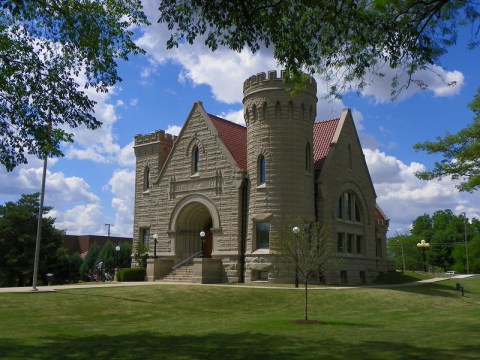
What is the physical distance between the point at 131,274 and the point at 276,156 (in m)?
12.7

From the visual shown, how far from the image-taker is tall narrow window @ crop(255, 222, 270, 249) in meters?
31.5

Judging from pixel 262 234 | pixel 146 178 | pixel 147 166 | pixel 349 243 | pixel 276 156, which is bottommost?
pixel 349 243

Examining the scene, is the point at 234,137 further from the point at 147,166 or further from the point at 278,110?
the point at 147,166

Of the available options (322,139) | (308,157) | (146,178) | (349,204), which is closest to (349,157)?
(322,139)

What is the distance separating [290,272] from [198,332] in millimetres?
16211

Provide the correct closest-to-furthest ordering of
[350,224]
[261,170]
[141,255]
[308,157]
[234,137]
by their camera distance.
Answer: [261,170] < [308,157] < [350,224] < [234,137] < [141,255]

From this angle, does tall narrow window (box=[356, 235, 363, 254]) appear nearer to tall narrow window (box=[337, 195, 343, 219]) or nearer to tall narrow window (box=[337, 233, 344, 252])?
tall narrow window (box=[337, 233, 344, 252])

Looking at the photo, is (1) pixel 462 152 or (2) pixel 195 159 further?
(2) pixel 195 159

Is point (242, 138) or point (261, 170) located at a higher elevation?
point (242, 138)

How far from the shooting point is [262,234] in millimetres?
31766

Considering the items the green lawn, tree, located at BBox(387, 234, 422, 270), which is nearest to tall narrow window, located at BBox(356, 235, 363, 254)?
the green lawn

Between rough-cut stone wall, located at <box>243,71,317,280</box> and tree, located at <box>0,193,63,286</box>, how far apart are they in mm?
29620

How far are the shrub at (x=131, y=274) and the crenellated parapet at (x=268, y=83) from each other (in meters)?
13.8

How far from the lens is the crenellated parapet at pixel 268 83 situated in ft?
106
